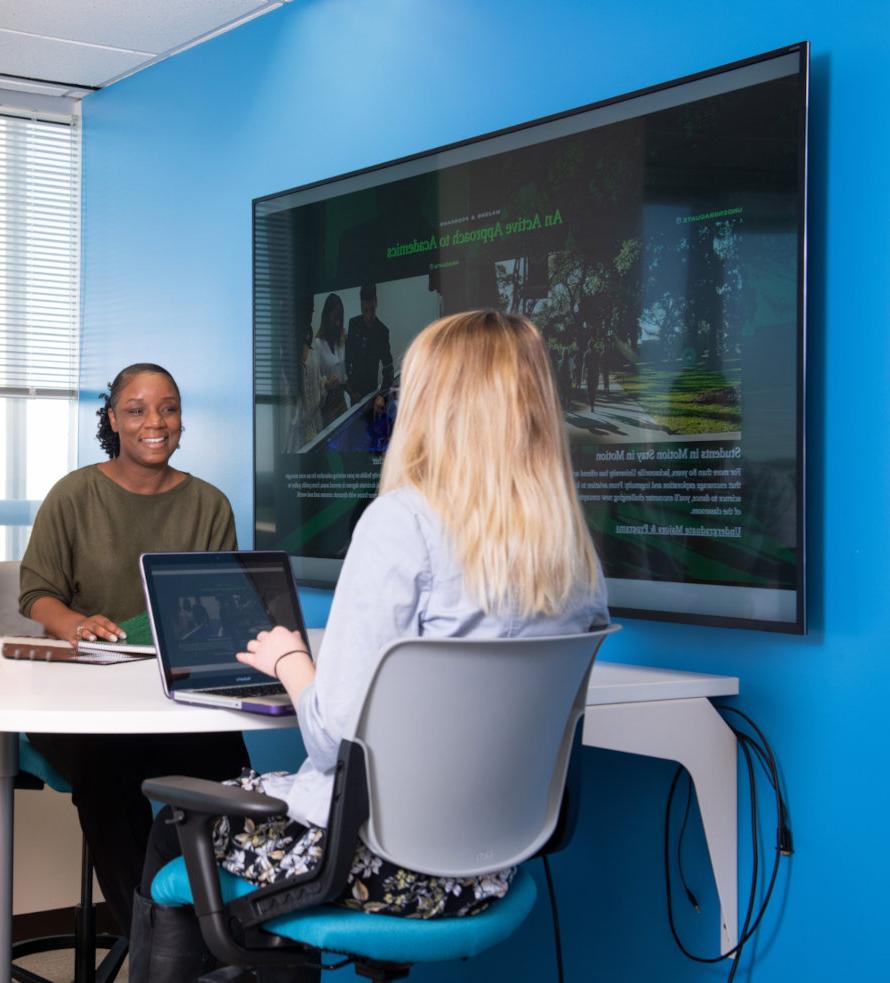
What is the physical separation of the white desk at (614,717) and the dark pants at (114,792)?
320mm

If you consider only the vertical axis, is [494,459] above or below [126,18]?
below

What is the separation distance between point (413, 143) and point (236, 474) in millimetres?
1242

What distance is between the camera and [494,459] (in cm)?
170

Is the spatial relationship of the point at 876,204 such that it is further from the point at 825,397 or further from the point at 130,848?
the point at 130,848

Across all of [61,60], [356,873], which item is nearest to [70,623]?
[356,873]

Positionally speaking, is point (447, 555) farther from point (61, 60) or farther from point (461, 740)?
point (61, 60)

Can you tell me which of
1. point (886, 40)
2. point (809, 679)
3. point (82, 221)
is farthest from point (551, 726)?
point (82, 221)

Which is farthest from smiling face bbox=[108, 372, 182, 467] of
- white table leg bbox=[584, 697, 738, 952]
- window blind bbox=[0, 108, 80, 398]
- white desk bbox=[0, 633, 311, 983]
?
window blind bbox=[0, 108, 80, 398]

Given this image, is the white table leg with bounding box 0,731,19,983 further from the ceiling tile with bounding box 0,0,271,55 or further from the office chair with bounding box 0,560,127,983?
the ceiling tile with bounding box 0,0,271,55

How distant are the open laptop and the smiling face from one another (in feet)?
3.50

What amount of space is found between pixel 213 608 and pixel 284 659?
0.88 feet

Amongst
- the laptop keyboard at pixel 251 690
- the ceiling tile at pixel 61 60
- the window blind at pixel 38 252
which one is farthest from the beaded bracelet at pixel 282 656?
the window blind at pixel 38 252

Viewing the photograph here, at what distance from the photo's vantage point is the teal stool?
2756 mm

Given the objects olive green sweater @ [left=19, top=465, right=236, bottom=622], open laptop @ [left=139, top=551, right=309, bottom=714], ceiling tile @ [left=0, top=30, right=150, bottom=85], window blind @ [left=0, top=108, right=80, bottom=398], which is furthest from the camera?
window blind @ [left=0, top=108, right=80, bottom=398]
